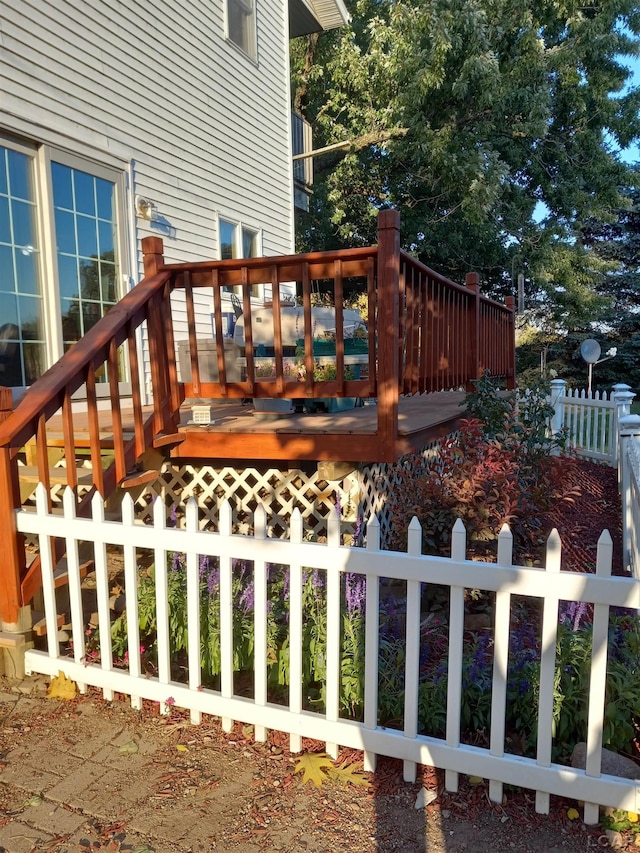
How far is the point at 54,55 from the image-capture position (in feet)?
17.3

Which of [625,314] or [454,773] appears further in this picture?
[625,314]

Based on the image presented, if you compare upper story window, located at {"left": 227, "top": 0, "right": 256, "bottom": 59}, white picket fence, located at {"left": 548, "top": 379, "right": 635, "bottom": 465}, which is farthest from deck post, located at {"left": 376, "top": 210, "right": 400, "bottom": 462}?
upper story window, located at {"left": 227, "top": 0, "right": 256, "bottom": 59}

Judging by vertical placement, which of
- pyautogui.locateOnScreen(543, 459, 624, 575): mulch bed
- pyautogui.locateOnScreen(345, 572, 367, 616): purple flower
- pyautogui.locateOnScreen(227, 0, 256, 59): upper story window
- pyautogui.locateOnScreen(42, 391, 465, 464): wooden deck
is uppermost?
pyautogui.locateOnScreen(227, 0, 256, 59): upper story window

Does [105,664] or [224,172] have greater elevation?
[224,172]

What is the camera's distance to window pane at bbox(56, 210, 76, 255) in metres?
5.42

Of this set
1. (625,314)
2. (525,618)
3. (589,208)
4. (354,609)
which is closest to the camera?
(354,609)

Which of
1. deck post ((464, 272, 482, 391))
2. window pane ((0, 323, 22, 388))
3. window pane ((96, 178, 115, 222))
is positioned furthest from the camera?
deck post ((464, 272, 482, 391))

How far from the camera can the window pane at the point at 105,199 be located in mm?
5911

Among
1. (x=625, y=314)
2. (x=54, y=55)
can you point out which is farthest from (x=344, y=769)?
(x=625, y=314)

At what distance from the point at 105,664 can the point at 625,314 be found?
23990 millimetres

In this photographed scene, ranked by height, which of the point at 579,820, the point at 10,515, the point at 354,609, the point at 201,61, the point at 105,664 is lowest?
the point at 579,820

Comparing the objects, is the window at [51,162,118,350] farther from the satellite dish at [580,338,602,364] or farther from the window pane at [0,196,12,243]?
the satellite dish at [580,338,602,364]

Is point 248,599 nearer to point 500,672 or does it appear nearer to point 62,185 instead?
point 500,672

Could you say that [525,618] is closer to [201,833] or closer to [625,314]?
[201,833]
